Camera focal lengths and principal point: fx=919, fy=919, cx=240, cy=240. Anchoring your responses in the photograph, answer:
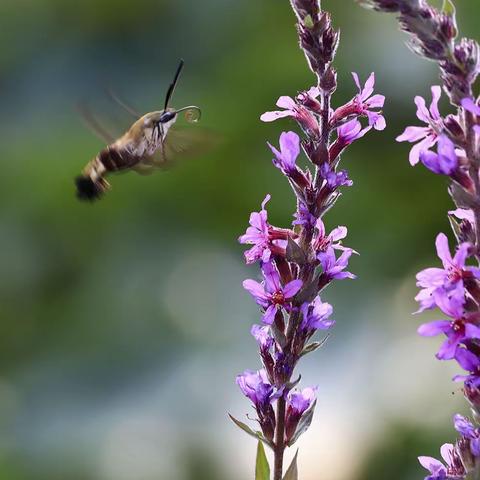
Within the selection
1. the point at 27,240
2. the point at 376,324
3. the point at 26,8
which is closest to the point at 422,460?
the point at 376,324

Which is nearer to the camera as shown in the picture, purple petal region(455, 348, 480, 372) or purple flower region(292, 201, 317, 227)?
purple petal region(455, 348, 480, 372)

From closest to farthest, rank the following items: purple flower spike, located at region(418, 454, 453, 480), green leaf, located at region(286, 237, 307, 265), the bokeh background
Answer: purple flower spike, located at region(418, 454, 453, 480) → green leaf, located at region(286, 237, 307, 265) → the bokeh background

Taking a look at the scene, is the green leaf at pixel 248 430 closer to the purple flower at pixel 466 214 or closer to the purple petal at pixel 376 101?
the purple flower at pixel 466 214

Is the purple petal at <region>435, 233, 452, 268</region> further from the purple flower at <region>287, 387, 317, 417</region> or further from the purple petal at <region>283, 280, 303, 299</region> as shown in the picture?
the purple flower at <region>287, 387, 317, 417</region>

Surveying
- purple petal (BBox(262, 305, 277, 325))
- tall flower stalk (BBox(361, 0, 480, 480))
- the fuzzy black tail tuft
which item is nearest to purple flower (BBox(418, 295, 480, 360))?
tall flower stalk (BBox(361, 0, 480, 480))

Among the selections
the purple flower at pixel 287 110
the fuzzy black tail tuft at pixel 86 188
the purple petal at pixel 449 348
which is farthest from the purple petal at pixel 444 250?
the fuzzy black tail tuft at pixel 86 188

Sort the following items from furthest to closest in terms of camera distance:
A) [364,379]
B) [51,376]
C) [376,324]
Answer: [51,376]
[376,324]
[364,379]

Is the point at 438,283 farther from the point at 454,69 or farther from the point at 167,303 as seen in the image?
the point at 167,303
